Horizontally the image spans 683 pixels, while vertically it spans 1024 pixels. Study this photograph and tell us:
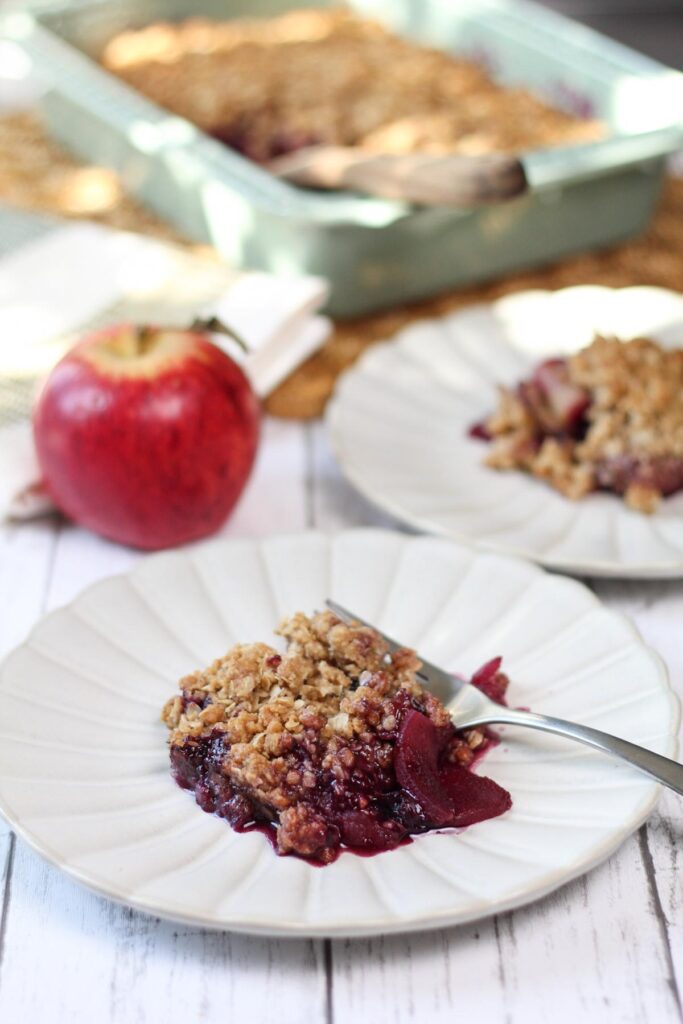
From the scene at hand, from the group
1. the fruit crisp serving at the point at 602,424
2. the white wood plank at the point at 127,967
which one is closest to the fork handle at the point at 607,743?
the white wood plank at the point at 127,967

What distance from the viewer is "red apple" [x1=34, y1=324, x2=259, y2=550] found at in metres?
1.36

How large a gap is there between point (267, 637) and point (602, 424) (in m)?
0.50

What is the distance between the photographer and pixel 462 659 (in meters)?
1.20

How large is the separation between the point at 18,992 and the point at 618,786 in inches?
Answer: 18.1

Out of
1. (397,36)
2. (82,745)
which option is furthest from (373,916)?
(397,36)

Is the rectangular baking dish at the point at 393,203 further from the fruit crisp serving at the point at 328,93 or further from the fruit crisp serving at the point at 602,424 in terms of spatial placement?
the fruit crisp serving at the point at 602,424

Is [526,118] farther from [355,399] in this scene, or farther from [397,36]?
[355,399]

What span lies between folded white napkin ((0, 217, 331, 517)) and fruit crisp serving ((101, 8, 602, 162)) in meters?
0.52

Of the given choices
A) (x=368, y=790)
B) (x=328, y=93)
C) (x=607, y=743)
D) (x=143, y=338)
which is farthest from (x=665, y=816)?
(x=328, y=93)

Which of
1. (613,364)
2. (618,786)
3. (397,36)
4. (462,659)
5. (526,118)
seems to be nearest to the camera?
(618,786)

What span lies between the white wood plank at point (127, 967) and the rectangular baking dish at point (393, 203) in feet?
3.32

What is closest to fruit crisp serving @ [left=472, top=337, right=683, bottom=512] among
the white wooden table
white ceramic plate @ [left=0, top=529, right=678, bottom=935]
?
white ceramic plate @ [left=0, top=529, right=678, bottom=935]

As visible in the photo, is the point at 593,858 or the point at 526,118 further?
the point at 526,118

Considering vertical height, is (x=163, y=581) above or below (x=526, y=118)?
below
